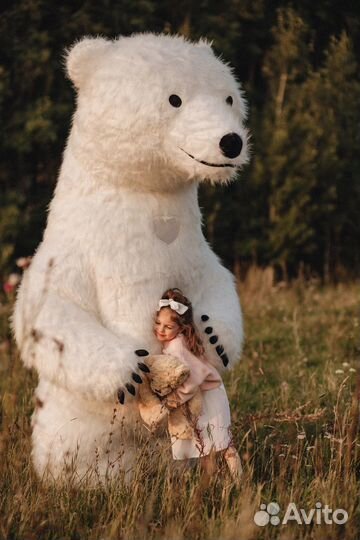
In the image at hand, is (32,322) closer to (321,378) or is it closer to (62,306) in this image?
(62,306)

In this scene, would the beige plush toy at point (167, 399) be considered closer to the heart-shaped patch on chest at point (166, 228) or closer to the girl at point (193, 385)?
the girl at point (193, 385)

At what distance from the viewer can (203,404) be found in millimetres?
3246

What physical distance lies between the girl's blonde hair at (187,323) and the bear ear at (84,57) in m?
0.93

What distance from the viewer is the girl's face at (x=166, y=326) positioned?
319 centimetres

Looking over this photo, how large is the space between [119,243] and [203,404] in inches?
26.8

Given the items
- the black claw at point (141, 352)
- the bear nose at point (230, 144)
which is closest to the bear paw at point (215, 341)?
the black claw at point (141, 352)

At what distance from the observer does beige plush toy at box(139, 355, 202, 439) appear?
3061 mm

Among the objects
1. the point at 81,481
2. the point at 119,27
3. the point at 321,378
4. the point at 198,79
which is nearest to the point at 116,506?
the point at 81,481

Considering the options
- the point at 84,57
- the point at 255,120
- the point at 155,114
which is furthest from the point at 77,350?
the point at 255,120

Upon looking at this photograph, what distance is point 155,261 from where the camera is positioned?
3.27 metres

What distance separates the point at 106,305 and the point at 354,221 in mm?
8158

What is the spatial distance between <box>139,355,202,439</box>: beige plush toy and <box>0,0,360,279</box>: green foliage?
527 centimetres

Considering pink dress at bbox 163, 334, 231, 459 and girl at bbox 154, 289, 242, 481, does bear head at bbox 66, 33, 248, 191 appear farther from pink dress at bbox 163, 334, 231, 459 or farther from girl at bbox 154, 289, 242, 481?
pink dress at bbox 163, 334, 231, 459

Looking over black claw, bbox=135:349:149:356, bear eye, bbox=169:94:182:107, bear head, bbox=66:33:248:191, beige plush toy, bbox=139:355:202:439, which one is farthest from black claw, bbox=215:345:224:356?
bear eye, bbox=169:94:182:107
